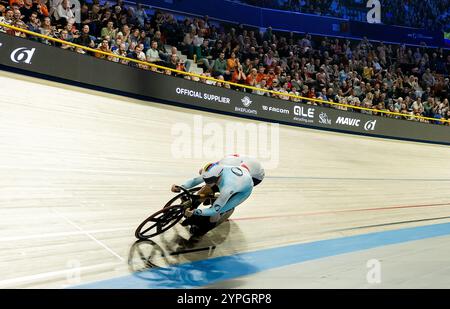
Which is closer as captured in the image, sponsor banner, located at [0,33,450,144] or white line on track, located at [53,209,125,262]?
white line on track, located at [53,209,125,262]

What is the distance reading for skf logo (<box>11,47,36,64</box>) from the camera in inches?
312

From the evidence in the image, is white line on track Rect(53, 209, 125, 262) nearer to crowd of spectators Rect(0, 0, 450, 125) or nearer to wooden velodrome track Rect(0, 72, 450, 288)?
wooden velodrome track Rect(0, 72, 450, 288)

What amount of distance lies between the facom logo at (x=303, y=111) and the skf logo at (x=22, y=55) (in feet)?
23.5

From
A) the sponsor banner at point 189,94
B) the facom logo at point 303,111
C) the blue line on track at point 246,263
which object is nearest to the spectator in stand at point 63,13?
the sponsor banner at point 189,94

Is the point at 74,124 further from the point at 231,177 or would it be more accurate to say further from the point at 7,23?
the point at 231,177

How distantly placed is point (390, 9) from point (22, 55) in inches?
695

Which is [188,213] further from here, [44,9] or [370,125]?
[370,125]

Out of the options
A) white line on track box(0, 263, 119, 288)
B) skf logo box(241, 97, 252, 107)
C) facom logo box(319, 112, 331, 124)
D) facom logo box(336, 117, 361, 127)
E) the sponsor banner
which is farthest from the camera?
facom logo box(336, 117, 361, 127)

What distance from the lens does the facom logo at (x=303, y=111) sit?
12781mm


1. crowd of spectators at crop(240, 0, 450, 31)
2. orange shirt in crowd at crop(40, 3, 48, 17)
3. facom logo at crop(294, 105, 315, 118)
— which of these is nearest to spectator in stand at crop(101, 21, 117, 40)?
orange shirt in crowd at crop(40, 3, 48, 17)

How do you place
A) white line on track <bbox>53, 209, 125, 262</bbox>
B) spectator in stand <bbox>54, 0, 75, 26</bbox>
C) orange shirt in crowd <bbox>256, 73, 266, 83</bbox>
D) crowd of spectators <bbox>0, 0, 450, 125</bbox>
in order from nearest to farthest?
1. white line on track <bbox>53, 209, 125, 262</bbox>
2. spectator in stand <bbox>54, 0, 75, 26</bbox>
3. crowd of spectators <bbox>0, 0, 450, 125</bbox>
4. orange shirt in crowd <bbox>256, 73, 266, 83</bbox>

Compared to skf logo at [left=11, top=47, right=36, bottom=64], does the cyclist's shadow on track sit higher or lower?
lower

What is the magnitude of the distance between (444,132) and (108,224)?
1416 centimetres

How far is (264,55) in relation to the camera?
1395 centimetres
